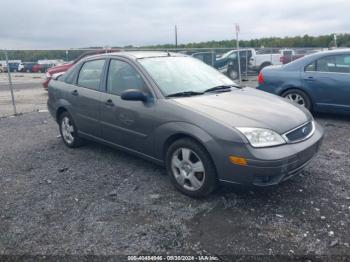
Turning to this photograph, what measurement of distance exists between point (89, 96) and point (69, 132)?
3.34 ft

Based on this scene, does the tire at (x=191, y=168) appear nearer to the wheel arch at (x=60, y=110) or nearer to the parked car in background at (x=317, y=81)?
the wheel arch at (x=60, y=110)

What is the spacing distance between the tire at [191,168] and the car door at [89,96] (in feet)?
5.12

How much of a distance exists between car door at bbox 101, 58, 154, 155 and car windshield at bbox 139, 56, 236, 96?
203 mm

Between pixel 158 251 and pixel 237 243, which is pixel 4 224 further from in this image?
pixel 237 243

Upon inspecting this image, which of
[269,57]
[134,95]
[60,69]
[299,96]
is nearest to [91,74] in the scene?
[134,95]

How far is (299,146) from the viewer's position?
3.66 metres

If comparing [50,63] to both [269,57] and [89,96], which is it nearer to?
[89,96]

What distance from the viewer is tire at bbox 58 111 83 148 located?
5773 millimetres

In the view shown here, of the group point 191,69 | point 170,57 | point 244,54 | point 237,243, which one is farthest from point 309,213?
point 244,54

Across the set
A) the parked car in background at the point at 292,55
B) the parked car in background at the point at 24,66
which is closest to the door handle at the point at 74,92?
the parked car in background at the point at 24,66

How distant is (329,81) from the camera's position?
7.15 metres

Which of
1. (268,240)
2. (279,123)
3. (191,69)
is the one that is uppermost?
(191,69)

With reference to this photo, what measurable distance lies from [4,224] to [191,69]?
296cm

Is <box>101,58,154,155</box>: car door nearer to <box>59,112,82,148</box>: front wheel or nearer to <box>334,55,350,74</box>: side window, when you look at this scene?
<box>59,112,82,148</box>: front wheel
